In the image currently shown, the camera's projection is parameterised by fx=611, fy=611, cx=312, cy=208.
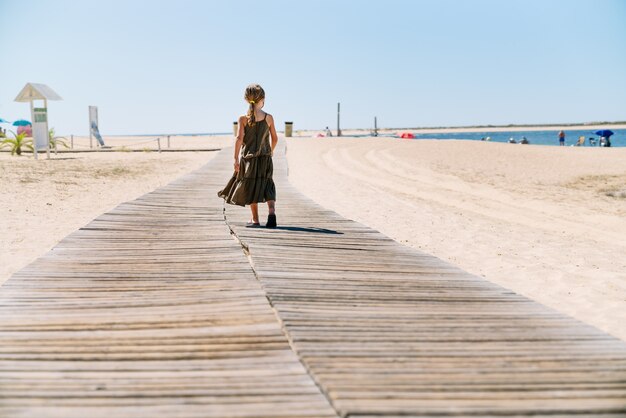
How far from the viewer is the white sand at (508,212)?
6.47 metres

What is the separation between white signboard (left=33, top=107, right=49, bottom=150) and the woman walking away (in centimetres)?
1836

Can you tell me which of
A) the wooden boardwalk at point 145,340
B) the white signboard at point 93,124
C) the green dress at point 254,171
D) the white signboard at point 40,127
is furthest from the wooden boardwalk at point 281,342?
the white signboard at point 93,124

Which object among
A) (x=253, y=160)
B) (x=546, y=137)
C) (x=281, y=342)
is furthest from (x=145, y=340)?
(x=546, y=137)

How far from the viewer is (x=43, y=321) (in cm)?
347

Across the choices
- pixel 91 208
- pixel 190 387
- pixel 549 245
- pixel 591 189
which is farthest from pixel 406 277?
pixel 591 189

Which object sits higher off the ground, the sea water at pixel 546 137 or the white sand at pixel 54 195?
the sea water at pixel 546 137

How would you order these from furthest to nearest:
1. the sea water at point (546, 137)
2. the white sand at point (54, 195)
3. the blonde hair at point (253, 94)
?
the sea water at point (546, 137), the white sand at point (54, 195), the blonde hair at point (253, 94)

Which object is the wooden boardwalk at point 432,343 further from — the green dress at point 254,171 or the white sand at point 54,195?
the white sand at point 54,195

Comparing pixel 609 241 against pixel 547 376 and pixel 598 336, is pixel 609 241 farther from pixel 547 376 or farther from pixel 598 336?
pixel 547 376

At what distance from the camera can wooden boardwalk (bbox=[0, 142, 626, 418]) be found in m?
2.46

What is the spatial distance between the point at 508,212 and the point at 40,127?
17776 millimetres

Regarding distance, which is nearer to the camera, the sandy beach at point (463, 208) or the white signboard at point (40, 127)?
the sandy beach at point (463, 208)

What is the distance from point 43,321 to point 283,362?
5.00ft

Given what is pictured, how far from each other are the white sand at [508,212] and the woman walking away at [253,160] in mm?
2482
